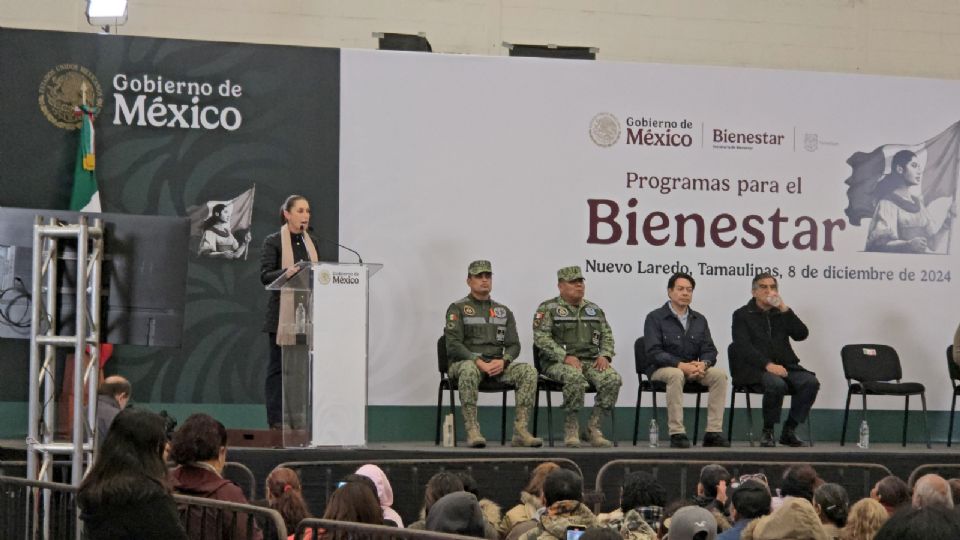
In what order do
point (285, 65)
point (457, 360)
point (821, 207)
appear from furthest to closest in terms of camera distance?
point (821, 207), point (285, 65), point (457, 360)

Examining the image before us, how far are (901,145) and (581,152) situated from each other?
2.59m

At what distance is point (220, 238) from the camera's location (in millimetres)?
9680

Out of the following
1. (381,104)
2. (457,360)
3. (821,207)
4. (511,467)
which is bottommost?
(511,467)

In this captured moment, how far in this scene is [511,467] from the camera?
8.28m

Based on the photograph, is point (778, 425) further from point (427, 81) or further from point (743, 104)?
point (427, 81)

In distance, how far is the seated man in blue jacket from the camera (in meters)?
9.25

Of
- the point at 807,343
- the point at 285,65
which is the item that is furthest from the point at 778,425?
the point at 285,65

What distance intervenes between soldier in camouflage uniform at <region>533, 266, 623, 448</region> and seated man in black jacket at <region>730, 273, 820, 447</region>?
1.04 meters

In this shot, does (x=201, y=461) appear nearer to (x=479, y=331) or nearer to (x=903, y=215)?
(x=479, y=331)

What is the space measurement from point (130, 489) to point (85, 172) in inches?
244

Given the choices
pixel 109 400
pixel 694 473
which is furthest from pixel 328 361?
pixel 694 473

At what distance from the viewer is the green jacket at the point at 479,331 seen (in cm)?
912

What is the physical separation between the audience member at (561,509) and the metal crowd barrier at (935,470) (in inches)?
163

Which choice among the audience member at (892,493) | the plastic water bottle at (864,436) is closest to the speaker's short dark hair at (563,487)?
the audience member at (892,493)
